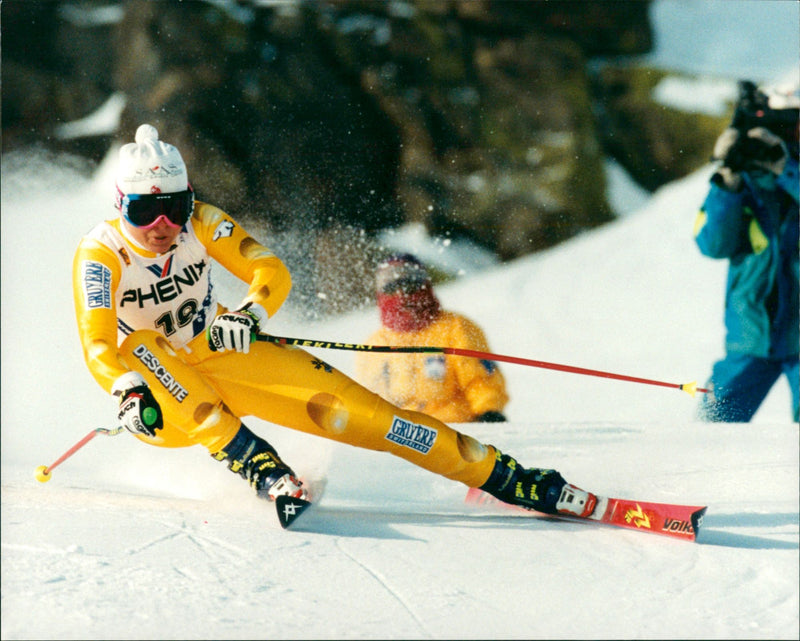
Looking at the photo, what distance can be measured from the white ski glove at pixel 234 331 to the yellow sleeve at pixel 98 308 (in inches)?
11.7

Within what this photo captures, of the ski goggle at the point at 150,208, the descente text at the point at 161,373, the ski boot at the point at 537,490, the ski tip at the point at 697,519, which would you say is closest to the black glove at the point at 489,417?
the ski boot at the point at 537,490

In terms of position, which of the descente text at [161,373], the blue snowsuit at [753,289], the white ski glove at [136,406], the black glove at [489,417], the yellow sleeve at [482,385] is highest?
the blue snowsuit at [753,289]

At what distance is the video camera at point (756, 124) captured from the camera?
4.11 meters

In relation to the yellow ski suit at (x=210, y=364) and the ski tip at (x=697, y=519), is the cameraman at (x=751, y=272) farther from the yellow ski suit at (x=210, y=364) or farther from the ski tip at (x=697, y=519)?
the yellow ski suit at (x=210, y=364)

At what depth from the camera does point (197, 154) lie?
973 centimetres

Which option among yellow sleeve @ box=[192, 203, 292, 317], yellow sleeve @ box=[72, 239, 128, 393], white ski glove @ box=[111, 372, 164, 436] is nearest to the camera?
white ski glove @ box=[111, 372, 164, 436]

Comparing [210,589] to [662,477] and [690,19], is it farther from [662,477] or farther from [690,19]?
[690,19]

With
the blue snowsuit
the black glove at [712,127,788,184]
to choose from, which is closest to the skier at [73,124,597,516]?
the blue snowsuit

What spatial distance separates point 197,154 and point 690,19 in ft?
20.7

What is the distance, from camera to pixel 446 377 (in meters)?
4.15

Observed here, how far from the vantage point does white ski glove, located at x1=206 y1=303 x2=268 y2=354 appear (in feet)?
Result: 9.03

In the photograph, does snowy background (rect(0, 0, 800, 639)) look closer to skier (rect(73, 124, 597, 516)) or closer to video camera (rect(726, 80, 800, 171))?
skier (rect(73, 124, 597, 516))

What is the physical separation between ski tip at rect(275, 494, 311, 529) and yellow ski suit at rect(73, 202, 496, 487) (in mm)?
277

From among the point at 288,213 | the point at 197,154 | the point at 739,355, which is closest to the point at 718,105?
the point at 288,213
